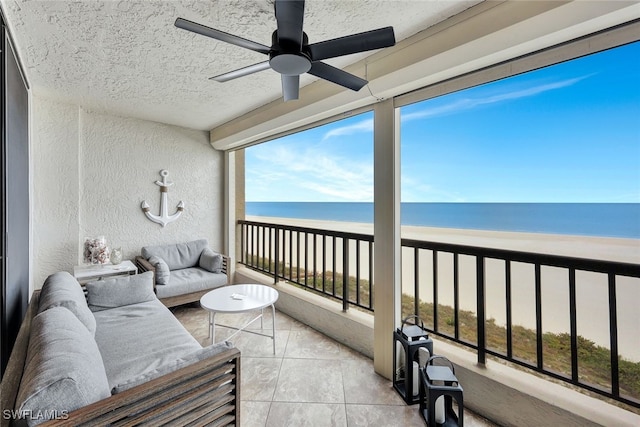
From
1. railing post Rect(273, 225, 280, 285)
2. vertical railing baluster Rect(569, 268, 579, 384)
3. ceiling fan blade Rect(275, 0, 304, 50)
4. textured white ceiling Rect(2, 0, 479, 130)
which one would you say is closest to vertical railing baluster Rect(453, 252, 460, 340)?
vertical railing baluster Rect(569, 268, 579, 384)

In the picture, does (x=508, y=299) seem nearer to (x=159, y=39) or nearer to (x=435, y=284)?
(x=435, y=284)

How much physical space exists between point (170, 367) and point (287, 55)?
5.27 ft

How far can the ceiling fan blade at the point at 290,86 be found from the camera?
1.68m

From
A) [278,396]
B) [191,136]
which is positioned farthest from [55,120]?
[278,396]

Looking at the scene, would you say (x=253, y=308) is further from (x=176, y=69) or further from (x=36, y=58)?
(x=36, y=58)

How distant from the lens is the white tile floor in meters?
1.69

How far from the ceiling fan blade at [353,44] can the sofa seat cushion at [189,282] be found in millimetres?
2982

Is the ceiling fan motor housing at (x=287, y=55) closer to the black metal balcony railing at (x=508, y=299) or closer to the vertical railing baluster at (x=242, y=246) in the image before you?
the black metal balcony railing at (x=508, y=299)

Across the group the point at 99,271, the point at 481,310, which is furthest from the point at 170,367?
the point at 99,271

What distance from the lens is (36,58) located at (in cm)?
205

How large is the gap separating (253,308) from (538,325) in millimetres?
2112

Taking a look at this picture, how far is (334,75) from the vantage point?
1.60 meters

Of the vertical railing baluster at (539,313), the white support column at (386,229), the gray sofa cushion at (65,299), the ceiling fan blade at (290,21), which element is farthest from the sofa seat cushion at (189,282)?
the vertical railing baluster at (539,313)

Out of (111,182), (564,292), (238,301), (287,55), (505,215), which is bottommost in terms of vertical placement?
(564,292)
